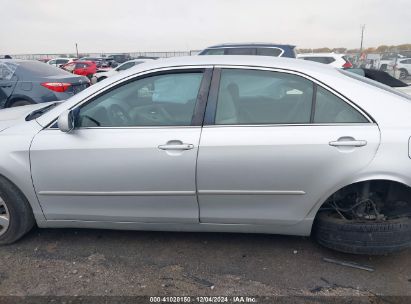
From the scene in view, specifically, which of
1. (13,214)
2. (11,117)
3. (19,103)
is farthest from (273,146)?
(19,103)

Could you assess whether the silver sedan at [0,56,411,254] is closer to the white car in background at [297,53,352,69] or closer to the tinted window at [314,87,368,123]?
the tinted window at [314,87,368,123]

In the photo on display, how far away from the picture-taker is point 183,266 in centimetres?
255

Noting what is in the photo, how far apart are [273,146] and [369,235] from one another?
0.99 metres

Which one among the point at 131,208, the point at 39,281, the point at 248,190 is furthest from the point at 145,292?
the point at 248,190

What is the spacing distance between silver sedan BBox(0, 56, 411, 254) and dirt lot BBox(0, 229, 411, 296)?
23 cm

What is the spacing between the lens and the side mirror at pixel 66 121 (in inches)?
95.1

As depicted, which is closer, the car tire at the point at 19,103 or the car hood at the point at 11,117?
the car hood at the point at 11,117

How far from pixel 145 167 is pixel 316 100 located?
1372 mm

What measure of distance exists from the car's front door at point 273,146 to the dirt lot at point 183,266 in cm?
36

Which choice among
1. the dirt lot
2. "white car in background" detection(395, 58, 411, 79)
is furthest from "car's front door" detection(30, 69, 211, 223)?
"white car in background" detection(395, 58, 411, 79)

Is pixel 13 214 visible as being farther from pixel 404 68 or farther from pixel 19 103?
pixel 404 68

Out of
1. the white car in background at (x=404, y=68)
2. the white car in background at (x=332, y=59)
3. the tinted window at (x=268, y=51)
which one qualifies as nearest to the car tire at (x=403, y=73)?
the white car in background at (x=404, y=68)

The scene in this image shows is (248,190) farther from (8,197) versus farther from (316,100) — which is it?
(8,197)

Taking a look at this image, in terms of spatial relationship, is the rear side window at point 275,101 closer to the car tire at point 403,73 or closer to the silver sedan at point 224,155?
the silver sedan at point 224,155
